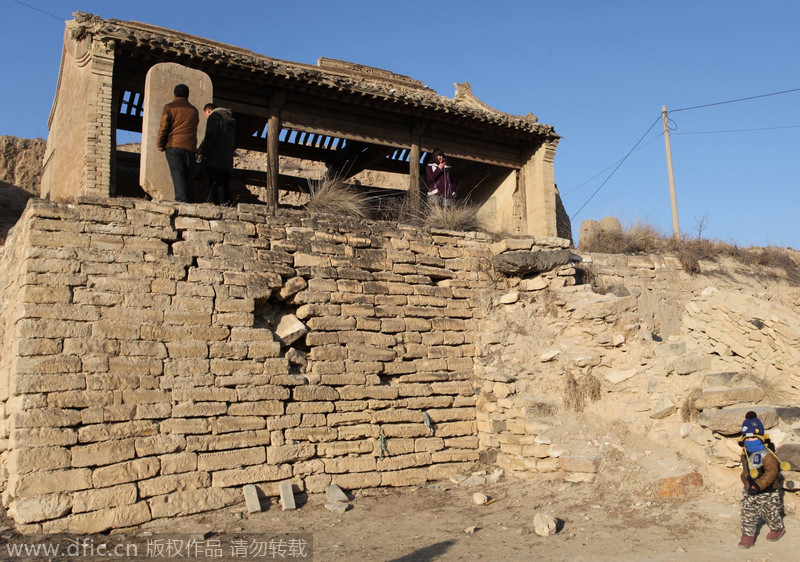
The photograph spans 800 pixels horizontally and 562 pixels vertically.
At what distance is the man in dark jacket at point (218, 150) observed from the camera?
761 cm

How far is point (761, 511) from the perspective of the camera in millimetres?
5145

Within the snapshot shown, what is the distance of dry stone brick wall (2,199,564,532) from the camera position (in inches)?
217

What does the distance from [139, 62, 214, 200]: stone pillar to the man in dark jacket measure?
6.7 inches

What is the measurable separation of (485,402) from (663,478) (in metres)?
2.13

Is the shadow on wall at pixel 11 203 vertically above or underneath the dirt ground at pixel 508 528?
above

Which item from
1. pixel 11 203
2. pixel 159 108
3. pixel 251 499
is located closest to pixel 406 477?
pixel 251 499

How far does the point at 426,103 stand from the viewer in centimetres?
1077

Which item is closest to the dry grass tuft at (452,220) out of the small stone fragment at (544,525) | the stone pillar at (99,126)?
the small stone fragment at (544,525)

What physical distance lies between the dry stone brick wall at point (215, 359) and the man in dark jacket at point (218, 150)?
1.07 m

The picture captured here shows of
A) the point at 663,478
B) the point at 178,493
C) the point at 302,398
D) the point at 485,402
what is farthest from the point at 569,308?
the point at 178,493

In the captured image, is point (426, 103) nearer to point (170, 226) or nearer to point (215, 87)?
point (215, 87)

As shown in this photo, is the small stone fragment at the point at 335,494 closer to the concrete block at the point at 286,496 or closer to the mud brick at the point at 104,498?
the concrete block at the point at 286,496

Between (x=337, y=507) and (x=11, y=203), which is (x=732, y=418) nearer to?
(x=337, y=507)

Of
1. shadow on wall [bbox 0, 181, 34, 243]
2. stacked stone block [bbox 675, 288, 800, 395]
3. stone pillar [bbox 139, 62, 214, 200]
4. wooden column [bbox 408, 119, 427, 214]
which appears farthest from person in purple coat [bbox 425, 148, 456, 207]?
shadow on wall [bbox 0, 181, 34, 243]
